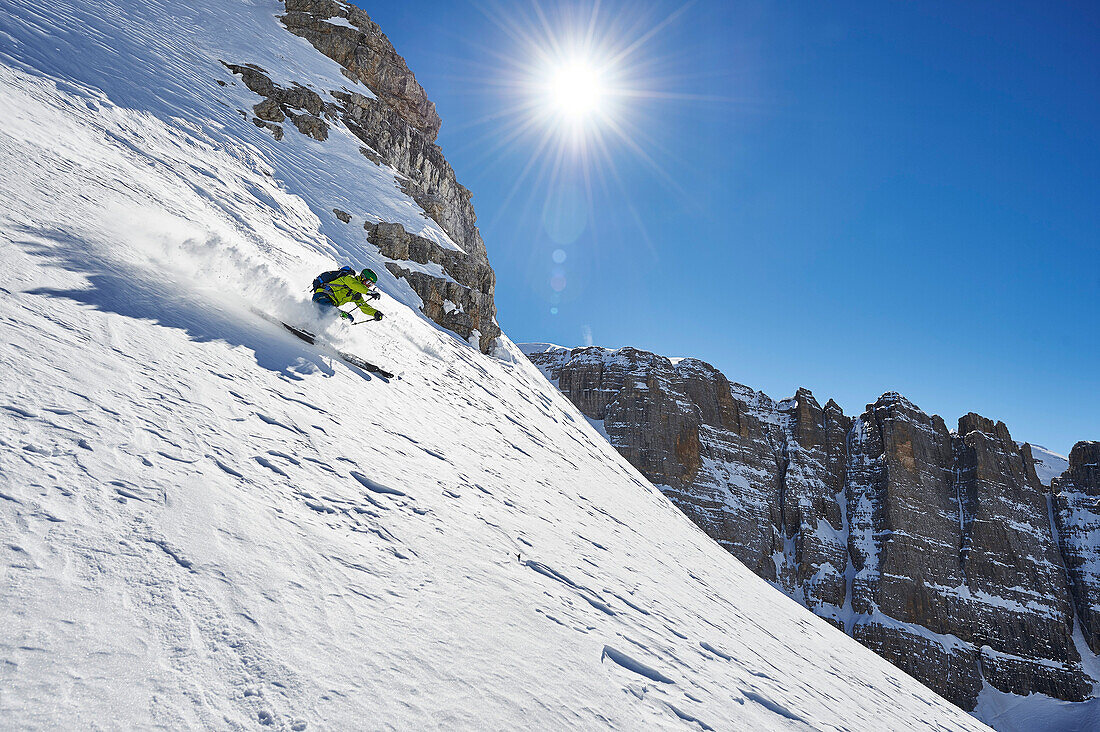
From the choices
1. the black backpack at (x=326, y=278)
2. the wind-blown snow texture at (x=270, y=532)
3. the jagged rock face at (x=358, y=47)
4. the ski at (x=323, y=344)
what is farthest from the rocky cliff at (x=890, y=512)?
the black backpack at (x=326, y=278)

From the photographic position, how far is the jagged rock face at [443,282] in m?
20.7

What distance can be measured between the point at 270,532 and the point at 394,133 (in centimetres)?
3295

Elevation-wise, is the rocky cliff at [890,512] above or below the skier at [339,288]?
above

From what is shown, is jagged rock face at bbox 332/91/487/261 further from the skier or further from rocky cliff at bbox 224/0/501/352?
the skier

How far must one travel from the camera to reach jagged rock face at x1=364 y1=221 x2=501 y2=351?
2067 cm

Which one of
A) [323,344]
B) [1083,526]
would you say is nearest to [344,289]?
[323,344]

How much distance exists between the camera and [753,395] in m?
87.5

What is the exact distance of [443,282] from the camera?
21.8 metres

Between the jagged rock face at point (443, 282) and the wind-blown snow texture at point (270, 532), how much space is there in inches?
288

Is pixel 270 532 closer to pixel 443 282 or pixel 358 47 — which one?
pixel 443 282

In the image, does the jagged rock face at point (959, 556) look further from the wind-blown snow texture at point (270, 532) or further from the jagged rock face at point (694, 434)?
the wind-blown snow texture at point (270, 532)

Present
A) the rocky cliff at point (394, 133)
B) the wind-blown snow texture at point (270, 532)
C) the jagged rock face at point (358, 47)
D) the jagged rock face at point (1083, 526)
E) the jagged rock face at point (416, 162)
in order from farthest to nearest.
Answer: the jagged rock face at point (1083, 526), the jagged rock face at point (358, 47), the jagged rock face at point (416, 162), the rocky cliff at point (394, 133), the wind-blown snow texture at point (270, 532)

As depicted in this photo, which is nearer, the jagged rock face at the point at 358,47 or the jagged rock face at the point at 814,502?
the jagged rock face at the point at 358,47

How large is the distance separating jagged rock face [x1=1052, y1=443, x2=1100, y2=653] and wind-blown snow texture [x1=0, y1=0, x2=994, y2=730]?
286 feet
